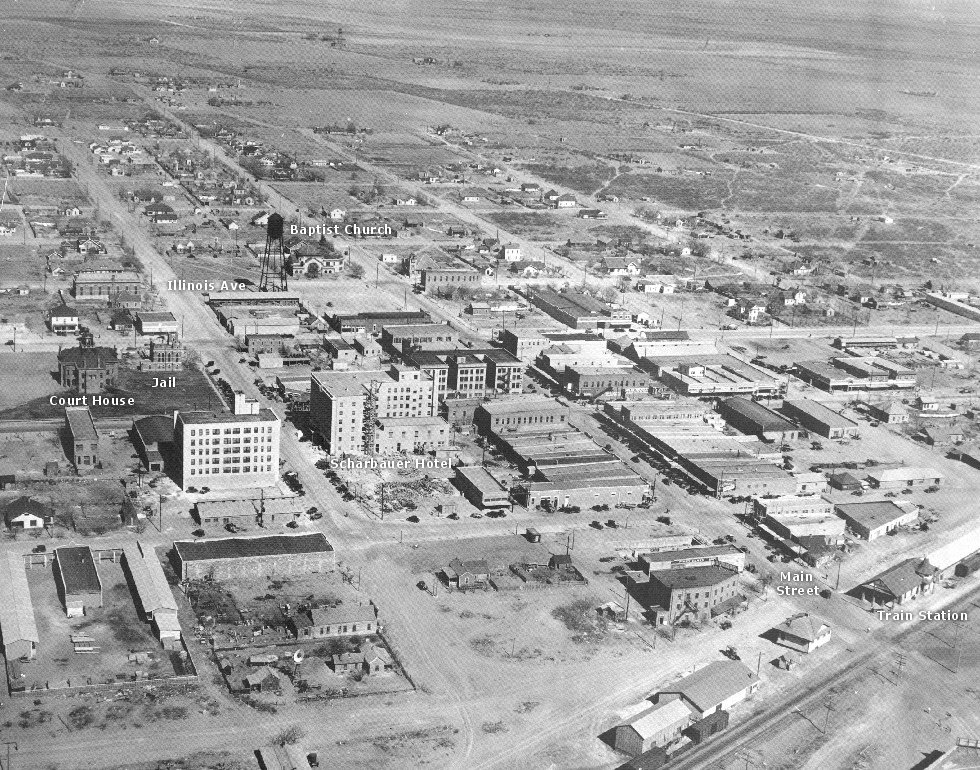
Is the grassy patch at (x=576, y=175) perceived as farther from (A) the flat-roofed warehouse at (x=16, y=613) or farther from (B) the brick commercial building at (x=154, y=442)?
(A) the flat-roofed warehouse at (x=16, y=613)

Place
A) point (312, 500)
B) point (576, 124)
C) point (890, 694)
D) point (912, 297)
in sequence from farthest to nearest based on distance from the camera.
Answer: point (576, 124), point (912, 297), point (312, 500), point (890, 694)

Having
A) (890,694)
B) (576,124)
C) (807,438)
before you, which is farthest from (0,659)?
(576,124)

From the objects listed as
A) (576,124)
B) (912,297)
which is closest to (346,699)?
(912,297)

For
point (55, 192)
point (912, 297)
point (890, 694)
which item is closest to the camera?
point (890, 694)

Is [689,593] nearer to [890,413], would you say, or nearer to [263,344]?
[890,413]

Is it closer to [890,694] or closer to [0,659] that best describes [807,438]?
[890,694]

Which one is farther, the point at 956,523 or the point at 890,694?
the point at 956,523

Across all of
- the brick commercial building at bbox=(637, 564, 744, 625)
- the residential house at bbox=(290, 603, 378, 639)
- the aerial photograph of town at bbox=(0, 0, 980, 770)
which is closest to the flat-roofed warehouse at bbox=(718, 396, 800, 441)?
the aerial photograph of town at bbox=(0, 0, 980, 770)
